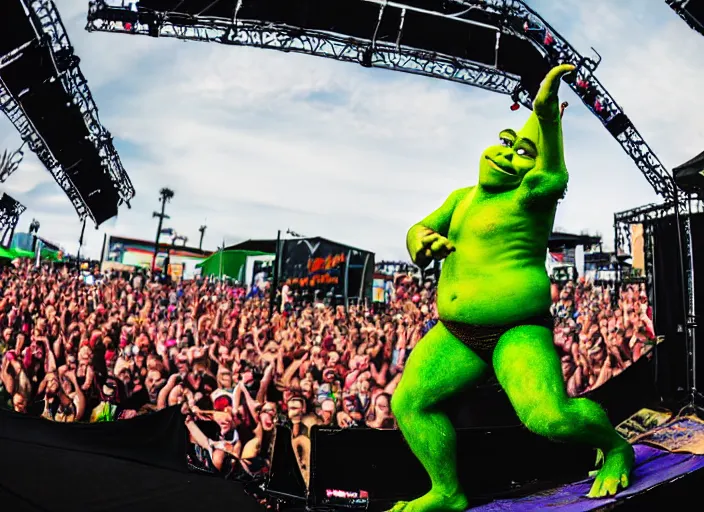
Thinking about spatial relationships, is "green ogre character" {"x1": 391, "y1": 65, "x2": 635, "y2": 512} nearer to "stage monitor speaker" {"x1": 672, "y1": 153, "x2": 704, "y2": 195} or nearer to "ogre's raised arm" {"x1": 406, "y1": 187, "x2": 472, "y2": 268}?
"ogre's raised arm" {"x1": 406, "y1": 187, "x2": 472, "y2": 268}

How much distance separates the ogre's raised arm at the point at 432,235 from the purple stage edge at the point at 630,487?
3.10 ft

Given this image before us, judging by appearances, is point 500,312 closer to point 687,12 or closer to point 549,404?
point 549,404

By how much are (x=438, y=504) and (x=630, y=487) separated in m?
0.64

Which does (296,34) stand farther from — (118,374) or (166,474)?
(166,474)

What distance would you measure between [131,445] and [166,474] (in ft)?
2.62

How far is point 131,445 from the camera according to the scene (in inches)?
191

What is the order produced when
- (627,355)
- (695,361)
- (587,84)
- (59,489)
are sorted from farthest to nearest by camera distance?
(587,84)
(627,355)
(695,361)
(59,489)

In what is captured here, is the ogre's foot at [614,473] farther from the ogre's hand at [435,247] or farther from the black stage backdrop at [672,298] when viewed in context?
the black stage backdrop at [672,298]

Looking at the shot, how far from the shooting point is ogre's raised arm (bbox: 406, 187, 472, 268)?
6.69 ft

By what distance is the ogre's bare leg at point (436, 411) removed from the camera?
2.01 metres

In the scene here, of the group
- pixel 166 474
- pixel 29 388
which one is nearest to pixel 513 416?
pixel 166 474

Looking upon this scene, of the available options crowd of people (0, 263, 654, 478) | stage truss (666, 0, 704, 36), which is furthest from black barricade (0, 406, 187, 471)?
stage truss (666, 0, 704, 36)

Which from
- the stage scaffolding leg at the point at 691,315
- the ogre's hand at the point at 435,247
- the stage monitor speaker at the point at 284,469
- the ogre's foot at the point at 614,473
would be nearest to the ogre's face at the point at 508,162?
the ogre's hand at the point at 435,247

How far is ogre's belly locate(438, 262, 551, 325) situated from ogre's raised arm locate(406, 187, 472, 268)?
0.14 m
